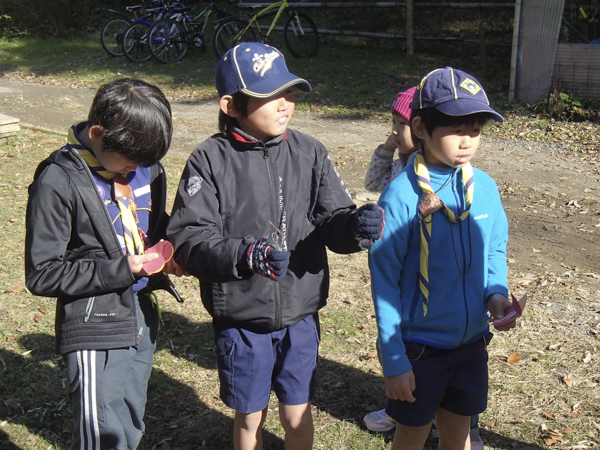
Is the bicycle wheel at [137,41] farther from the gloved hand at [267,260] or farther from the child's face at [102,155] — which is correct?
the gloved hand at [267,260]

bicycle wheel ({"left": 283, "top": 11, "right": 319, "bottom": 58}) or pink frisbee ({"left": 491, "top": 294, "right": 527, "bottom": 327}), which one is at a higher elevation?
pink frisbee ({"left": 491, "top": 294, "right": 527, "bottom": 327})

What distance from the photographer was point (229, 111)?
230cm

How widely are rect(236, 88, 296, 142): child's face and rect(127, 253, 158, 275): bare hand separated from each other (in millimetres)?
617

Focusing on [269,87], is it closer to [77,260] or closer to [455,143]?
[455,143]

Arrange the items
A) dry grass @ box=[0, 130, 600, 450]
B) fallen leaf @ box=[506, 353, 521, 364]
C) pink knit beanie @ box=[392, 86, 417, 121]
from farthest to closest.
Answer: fallen leaf @ box=[506, 353, 521, 364] < dry grass @ box=[0, 130, 600, 450] < pink knit beanie @ box=[392, 86, 417, 121]

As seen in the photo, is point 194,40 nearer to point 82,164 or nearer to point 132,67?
point 132,67

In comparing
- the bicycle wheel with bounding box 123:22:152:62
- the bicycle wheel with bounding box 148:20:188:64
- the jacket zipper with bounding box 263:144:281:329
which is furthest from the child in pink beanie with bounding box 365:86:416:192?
the bicycle wheel with bounding box 123:22:152:62

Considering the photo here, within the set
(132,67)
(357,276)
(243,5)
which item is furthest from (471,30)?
(357,276)

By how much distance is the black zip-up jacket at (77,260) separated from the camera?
210 cm

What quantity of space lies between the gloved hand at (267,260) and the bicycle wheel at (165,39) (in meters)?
13.2

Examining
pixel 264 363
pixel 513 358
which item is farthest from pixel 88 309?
pixel 513 358

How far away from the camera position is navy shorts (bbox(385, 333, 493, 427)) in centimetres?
223

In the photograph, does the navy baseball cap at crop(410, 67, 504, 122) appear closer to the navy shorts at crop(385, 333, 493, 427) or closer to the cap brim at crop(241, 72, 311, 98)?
the cap brim at crop(241, 72, 311, 98)

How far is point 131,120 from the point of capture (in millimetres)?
2143
